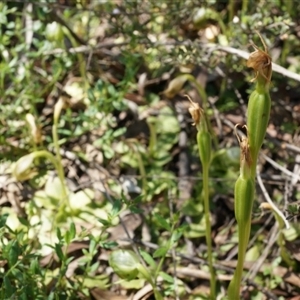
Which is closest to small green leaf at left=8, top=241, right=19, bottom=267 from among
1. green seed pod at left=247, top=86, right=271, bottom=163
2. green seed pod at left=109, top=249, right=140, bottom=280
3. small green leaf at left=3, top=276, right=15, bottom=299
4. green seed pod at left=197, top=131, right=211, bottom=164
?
small green leaf at left=3, top=276, right=15, bottom=299

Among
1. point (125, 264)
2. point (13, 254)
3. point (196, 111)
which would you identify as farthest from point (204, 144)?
point (13, 254)

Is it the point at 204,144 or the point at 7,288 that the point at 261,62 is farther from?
the point at 7,288

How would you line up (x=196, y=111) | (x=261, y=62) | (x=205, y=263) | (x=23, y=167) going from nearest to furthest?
(x=261, y=62) < (x=196, y=111) < (x=205, y=263) < (x=23, y=167)

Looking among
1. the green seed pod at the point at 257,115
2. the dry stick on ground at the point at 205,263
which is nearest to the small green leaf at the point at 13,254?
the dry stick on ground at the point at 205,263

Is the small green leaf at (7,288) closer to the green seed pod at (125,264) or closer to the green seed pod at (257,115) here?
the green seed pod at (125,264)

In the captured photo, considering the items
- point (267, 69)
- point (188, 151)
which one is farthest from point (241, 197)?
point (188, 151)

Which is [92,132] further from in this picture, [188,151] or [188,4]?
[188,4]

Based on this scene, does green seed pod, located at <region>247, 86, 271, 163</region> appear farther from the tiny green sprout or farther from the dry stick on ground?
the tiny green sprout
